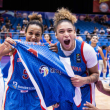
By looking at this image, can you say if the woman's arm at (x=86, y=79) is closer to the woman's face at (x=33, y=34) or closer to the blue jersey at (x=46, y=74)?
the blue jersey at (x=46, y=74)

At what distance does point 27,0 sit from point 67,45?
13.9 meters

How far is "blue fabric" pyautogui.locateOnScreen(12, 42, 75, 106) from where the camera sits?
1404 millimetres

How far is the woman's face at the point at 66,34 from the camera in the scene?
1.51 meters

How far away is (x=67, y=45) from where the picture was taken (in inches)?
61.2

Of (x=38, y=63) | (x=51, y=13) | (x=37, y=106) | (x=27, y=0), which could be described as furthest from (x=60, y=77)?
(x=51, y=13)

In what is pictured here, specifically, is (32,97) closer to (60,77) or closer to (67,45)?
(60,77)

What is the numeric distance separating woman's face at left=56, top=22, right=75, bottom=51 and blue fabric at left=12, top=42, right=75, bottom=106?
22 centimetres

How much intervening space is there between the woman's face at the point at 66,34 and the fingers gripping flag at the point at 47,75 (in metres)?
0.21

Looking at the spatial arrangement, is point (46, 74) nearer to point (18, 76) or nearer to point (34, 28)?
point (18, 76)

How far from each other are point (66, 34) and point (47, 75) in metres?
0.47

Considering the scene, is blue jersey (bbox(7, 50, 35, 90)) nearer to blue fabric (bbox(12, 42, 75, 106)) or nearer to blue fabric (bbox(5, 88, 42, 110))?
blue fabric (bbox(5, 88, 42, 110))

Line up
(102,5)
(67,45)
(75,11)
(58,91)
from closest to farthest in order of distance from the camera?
(58,91) → (67,45) → (102,5) → (75,11)

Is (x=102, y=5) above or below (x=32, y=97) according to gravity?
above

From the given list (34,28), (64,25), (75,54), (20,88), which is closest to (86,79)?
(75,54)
